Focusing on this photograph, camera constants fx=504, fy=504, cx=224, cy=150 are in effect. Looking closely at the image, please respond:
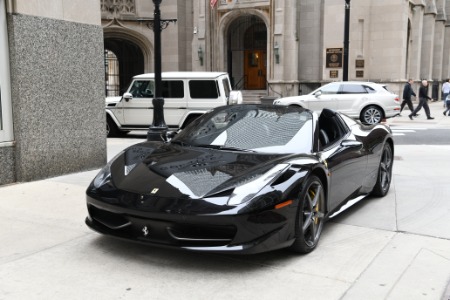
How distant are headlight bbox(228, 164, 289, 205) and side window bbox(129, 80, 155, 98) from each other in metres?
10.6

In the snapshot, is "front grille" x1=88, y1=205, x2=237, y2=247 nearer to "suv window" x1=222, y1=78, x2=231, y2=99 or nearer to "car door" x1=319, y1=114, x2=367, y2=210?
"car door" x1=319, y1=114, x2=367, y2=210

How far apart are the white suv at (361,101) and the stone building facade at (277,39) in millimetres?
9023

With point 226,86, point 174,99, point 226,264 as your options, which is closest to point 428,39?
point 226,86

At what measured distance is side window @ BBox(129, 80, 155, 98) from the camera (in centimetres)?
1448

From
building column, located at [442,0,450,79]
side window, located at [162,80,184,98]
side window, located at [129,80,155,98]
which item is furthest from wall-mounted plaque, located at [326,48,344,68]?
building column, located at [442,0,450,79]

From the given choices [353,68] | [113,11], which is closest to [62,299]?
[353,68]

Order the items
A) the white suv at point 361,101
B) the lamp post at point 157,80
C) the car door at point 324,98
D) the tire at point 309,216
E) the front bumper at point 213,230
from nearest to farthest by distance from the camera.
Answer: the front bumper at point 213,230
the tire at point 309,216
the lamp post at point 157,80
the white suv at point 361,101
the car door at point 324,98

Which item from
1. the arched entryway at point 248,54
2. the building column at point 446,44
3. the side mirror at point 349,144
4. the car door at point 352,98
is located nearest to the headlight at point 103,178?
the side mirror at point 349,144

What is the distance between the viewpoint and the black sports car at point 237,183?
12.9 ft

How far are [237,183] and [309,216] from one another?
826mm

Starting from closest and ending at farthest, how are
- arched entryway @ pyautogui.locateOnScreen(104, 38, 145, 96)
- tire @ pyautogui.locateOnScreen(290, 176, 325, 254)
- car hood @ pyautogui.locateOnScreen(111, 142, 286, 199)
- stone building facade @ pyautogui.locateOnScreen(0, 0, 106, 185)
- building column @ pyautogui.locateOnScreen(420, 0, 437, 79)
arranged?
car hood @ pyautogui.locateOnScreen(111, 142, 286, 199), tire @ pyautogui.locateOnScreen(290, 176, 325, 254), stone building facade @ pyautogui.locateOnScreen(0, 0, 106, 185), arched entryway @ pyautogui.locateOnScreen(104, 38, 145, 96), building column @ pyautogui.locateOnScreen(420, 0, 437, 79)

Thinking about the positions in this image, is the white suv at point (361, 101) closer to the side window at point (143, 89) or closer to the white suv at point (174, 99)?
the white suv at point (174, 99)

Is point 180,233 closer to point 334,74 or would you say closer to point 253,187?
point 253,187

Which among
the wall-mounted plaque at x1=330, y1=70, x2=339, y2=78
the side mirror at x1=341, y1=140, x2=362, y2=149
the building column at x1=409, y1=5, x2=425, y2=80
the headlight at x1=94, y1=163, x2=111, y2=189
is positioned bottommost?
the headlight at x1=94, y1=163, x2=111, y2=189
